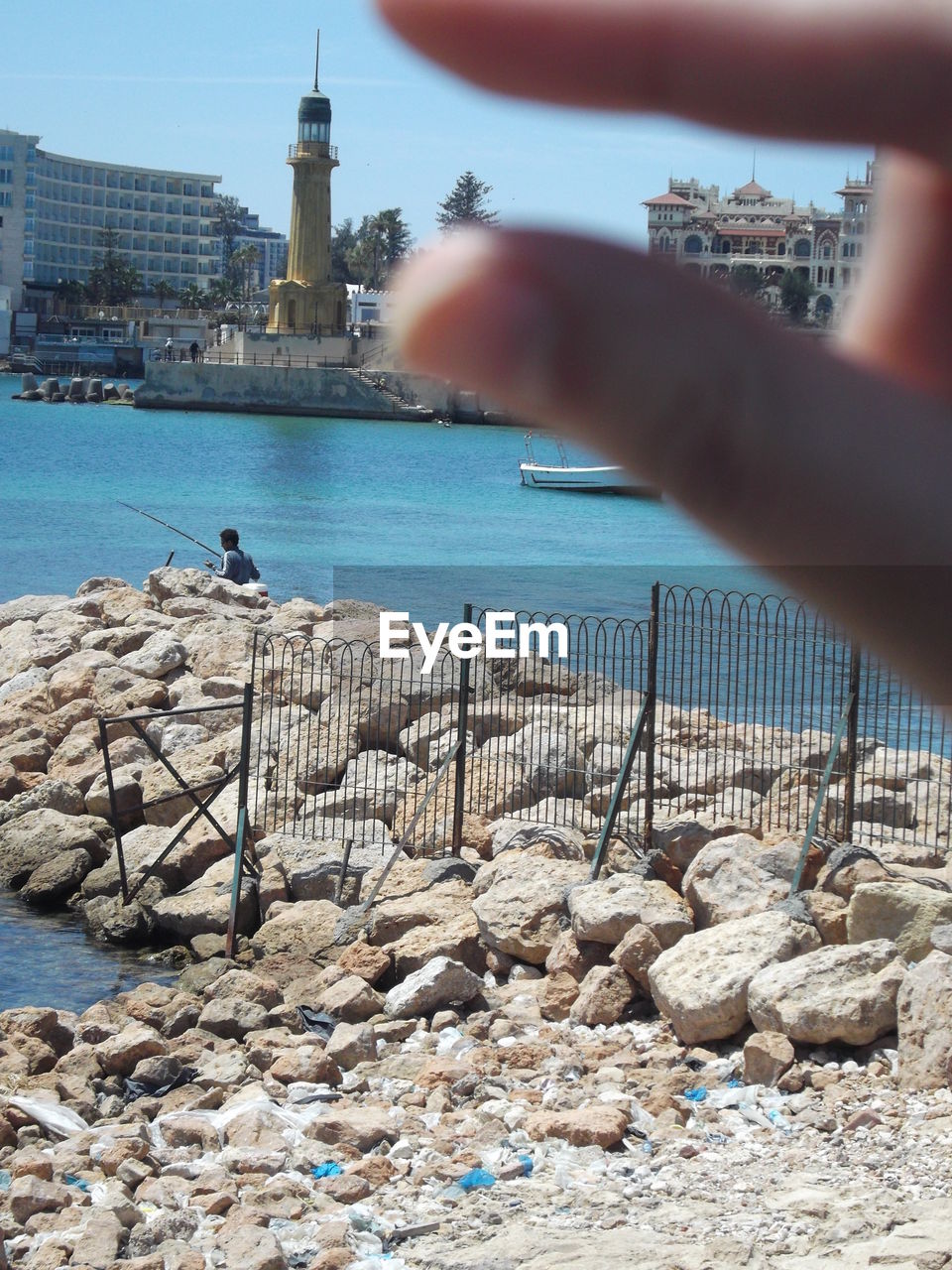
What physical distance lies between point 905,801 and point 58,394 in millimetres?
110629

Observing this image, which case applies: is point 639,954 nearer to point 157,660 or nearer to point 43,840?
point 43,840

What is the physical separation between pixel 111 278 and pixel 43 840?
12851cm

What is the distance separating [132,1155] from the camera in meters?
6.83

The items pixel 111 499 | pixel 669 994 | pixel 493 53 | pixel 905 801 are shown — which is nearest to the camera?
pixel 493 53

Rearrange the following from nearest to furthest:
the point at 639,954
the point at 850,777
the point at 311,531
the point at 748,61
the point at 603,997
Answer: the point at 748,61 → the point at 603,997 → the point at 639,954 → the point at 850,777 → the point at 311,531

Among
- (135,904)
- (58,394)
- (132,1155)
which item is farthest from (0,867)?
(58,394)

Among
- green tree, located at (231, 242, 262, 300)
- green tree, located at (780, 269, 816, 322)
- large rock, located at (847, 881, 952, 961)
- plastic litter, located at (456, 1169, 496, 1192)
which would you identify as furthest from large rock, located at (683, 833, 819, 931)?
green tree, located at (231, 242, 262, 300)

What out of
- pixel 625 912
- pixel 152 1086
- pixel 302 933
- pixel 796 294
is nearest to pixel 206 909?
pixel 302 933

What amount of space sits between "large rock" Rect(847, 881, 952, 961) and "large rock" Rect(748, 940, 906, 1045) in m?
0.25

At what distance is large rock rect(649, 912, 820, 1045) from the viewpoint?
8039 millimetres

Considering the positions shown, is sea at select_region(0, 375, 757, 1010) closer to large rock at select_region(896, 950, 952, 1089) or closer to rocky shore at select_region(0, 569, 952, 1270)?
rocky shore at select_region(0, 569, 952, 1270)

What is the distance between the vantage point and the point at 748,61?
566 millimetres

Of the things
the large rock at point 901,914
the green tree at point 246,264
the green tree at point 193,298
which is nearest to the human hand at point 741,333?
the large rock at point 901,914

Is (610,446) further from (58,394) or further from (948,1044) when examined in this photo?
(58,394)
